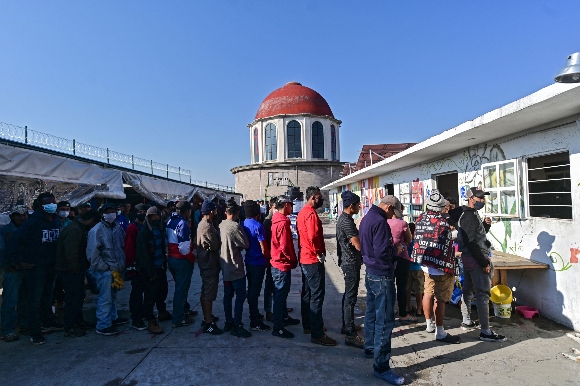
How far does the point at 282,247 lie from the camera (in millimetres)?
4891

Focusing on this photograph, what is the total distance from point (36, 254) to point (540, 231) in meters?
7.51

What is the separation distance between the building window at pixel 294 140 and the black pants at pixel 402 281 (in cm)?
3020

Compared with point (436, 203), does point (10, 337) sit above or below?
below

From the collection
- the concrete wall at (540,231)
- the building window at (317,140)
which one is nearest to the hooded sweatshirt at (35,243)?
the concrete wall at (540,231)

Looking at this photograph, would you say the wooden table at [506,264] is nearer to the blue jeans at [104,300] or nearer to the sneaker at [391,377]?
the sneaker at [391,377]

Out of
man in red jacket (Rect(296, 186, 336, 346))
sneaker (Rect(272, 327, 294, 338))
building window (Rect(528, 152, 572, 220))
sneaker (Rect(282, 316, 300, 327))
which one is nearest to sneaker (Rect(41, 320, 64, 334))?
sneaker (Rect(272, 327, 294, 338))

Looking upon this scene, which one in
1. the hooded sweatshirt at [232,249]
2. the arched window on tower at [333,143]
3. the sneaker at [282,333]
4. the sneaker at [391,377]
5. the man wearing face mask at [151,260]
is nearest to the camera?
the sneaker at [391,377]

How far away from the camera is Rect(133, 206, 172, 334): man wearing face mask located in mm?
5176

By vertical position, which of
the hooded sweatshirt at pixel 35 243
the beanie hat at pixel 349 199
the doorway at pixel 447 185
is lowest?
the hooded sweatshirt at pixel 35 243

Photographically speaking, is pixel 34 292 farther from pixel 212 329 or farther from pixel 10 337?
→ pixel 212 329

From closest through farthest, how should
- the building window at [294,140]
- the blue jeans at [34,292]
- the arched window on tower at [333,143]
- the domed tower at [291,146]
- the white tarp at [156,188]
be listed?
the blue jeans at [34,292], the white tarp at [156,188], the domed tower at [291,146], the building window at [294,140], the arched window on tower at [333,143]

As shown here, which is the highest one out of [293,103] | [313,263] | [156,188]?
[293,103]

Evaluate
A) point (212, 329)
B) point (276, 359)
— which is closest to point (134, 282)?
point (212, 329)

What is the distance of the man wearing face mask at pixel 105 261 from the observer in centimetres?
507
